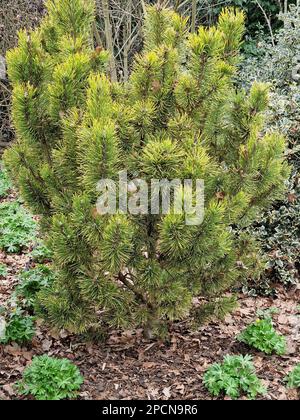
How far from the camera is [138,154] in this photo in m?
2.99

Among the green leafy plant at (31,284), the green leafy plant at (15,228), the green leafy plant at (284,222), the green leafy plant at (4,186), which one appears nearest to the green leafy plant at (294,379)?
the green leafy plant at (284,222)

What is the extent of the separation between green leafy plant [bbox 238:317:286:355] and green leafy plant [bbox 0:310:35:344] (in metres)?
1.44

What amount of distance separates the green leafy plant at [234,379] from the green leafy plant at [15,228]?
9.36ft

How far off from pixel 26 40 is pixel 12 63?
0.15 metres

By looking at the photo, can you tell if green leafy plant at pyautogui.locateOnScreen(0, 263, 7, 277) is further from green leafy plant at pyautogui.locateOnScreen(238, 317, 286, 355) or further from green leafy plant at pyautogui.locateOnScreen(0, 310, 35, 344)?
green leafy plant at pyautogui.locateOnScreen(238, 317, 286, 355)

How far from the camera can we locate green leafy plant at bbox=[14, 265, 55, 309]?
412cm

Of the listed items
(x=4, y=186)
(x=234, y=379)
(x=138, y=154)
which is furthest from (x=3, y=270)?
(x=4, y=186)

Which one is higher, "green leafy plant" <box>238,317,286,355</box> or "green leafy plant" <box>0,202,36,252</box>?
"green leafy plant" <box>0,202,36,252</box>

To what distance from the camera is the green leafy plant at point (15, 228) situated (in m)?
5.54

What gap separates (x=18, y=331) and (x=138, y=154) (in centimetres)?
154

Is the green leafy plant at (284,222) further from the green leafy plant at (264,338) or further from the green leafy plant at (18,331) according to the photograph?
the green leafy plant at (18,331)

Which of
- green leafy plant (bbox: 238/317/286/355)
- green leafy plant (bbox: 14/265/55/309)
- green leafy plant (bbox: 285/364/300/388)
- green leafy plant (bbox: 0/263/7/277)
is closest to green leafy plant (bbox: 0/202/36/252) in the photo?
green leafy plant (bbox: 0/263/7/277)

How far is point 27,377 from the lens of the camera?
3.14 metres
